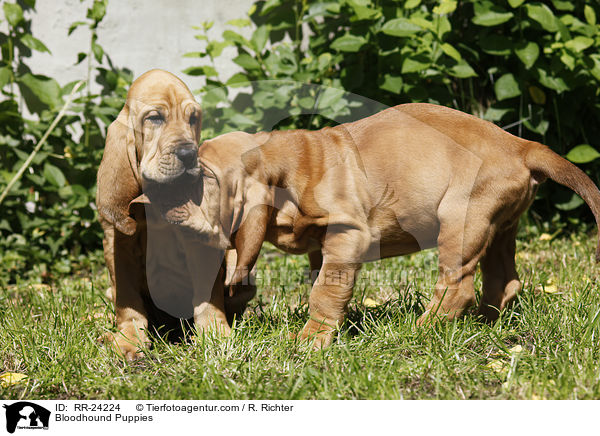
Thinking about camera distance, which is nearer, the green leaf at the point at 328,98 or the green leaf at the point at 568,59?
the green leaf at the point at 328,98

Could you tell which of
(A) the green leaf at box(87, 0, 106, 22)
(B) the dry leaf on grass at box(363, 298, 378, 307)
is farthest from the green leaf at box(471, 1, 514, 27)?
(A) the green leaf at box(87, 0, 106, 22)

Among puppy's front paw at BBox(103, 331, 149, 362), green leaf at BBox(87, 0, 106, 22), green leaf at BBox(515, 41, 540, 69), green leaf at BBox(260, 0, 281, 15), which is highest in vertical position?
green leaf at BBox(260, 0, 281, 15)

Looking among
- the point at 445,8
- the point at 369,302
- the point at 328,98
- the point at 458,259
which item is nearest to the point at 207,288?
the point at 458,259

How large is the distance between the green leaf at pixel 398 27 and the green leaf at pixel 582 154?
1.85 metres

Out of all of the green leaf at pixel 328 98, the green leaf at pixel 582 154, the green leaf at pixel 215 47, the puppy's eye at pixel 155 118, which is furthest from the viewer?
the green leaf at pixel 582 154

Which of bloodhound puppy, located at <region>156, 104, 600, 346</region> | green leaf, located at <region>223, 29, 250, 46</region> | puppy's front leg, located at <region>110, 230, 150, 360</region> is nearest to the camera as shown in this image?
bloodhound puppy, located at <region>156, 104, 600, 346</region>

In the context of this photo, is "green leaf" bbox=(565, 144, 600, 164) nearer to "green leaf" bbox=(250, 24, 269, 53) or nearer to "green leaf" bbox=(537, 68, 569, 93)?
"green leaf" bbox=(537, 68, 569, 93)

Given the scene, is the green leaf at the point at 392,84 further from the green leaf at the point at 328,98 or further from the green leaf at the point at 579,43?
the green leaf at the point at 579,43

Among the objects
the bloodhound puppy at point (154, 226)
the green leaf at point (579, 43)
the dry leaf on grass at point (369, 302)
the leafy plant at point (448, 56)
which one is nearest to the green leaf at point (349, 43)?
the leafy plant at point (448, 56)

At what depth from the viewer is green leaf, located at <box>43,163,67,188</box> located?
17.5ft

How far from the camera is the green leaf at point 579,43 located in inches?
191
